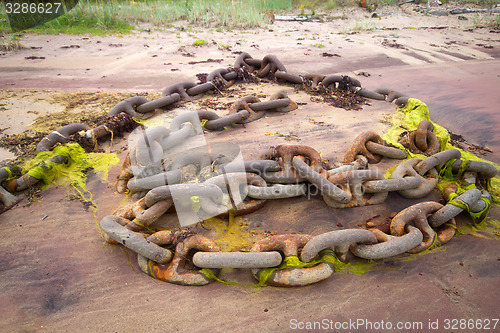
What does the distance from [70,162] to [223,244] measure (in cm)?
189

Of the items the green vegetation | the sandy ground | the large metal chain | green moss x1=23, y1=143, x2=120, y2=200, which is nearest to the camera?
the sandy ground

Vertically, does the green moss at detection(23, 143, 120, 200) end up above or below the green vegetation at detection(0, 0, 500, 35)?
below

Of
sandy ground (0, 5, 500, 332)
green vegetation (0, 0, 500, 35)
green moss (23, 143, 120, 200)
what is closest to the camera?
sandy ground (0, 5, 500, 332)

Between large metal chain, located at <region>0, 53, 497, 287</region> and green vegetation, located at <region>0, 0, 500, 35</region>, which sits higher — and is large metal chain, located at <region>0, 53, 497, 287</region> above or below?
below

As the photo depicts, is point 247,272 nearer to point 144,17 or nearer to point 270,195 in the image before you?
point 270,195

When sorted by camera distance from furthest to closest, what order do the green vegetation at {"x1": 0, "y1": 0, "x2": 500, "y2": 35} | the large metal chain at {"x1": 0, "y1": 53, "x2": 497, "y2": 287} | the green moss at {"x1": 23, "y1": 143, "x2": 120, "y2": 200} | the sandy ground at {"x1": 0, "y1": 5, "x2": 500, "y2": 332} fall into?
the green vegetation at {"x1": 0, "y1": 0, "x2": 500, "y2": 35} → the green moss at {"x1": 23, "y1": 143, "x2": 120, "y2": 200} → the large metal chain at {"x1": 0, "y1": 53, "x2": 497, "y2": 287} → the sandy ground at {"x1": 0, "y1": 5, "x2": 500, "y2": 332}

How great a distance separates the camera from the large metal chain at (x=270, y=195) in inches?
82.4

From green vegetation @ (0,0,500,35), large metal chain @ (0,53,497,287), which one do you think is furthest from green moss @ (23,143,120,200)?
green vegetation @ (0,0,500,35)

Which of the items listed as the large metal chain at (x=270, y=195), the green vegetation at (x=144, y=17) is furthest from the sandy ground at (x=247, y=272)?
the green vegetation at (x=144, y=17)

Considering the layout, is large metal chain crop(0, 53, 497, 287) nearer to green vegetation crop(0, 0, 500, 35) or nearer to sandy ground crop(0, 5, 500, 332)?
sandy ground crop(0, 5, 500, 332)

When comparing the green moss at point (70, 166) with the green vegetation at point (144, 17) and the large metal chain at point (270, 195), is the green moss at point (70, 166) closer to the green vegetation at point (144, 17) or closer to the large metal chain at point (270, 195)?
the large metal chain at point (270, 195)

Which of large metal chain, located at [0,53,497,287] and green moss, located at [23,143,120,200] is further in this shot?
green moss, located at [23,143,120,200]

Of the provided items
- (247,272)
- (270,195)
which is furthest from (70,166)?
(247,272)

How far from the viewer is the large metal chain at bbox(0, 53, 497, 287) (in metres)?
2.09
